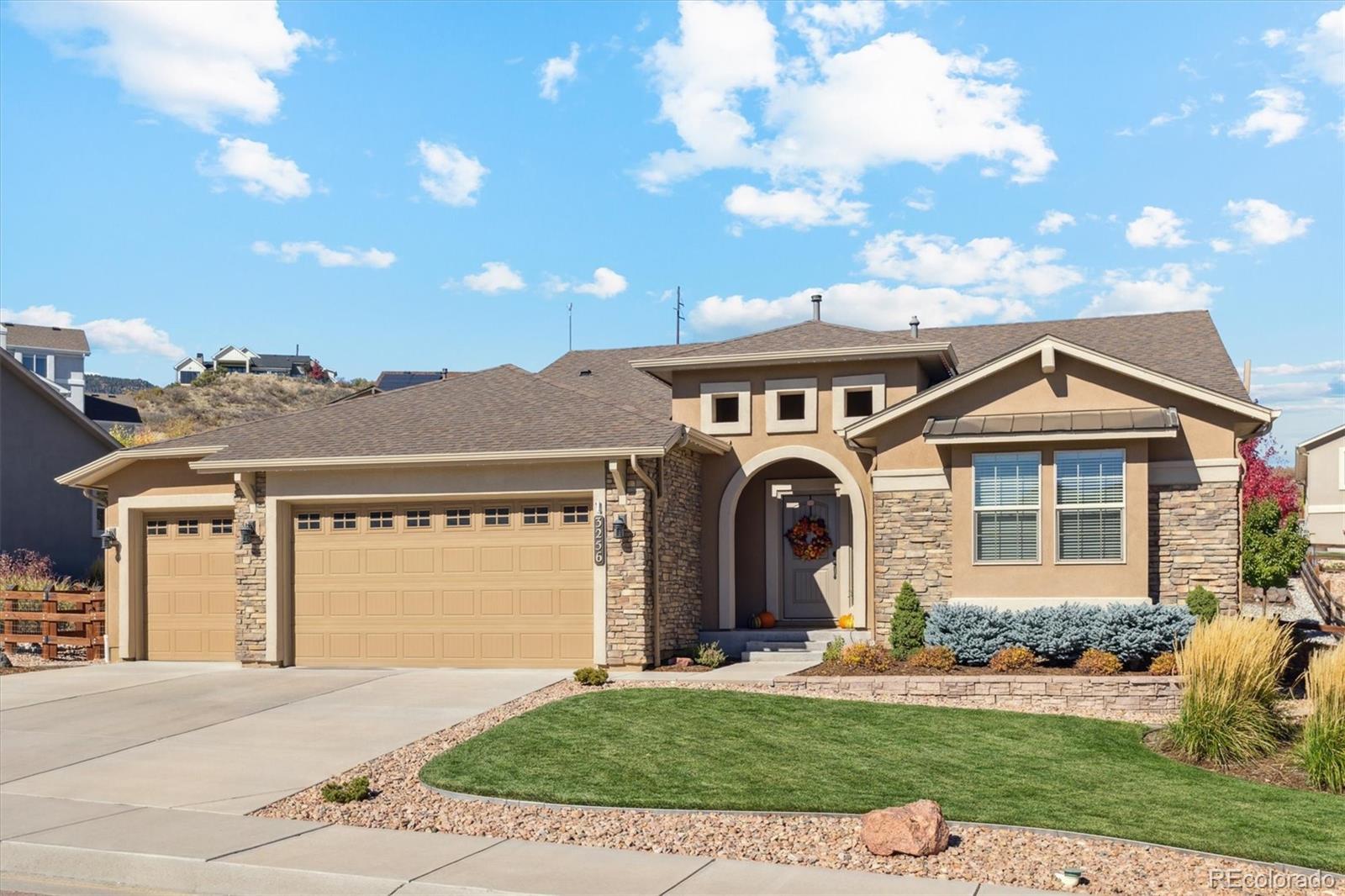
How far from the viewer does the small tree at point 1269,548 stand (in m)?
22.4

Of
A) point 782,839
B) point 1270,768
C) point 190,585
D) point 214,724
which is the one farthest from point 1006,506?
point 190,585

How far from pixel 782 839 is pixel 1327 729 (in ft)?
17.8

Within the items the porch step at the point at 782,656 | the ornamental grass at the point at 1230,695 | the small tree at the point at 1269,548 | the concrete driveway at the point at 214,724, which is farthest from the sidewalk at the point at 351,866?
the small tree at the point at 1269,548

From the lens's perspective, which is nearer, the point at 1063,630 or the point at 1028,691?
the point at 1028,691

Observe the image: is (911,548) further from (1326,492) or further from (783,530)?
(1326,492)

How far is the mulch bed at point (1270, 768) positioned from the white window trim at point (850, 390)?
28.5ft

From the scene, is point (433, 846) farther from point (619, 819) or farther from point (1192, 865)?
point (1192, 865)

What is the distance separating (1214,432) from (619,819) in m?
11.3

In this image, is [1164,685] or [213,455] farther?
[213,455]

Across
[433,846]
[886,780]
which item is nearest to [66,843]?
[433,846]

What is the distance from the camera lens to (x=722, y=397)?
20750 millimetres

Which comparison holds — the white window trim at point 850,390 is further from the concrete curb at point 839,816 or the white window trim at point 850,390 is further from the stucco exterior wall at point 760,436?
the concrete curb at point 839,816

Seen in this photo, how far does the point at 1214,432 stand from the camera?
1691cm

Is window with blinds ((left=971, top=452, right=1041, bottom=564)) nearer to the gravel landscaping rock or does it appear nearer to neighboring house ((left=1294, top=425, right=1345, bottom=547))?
the gravel landscaping rock
